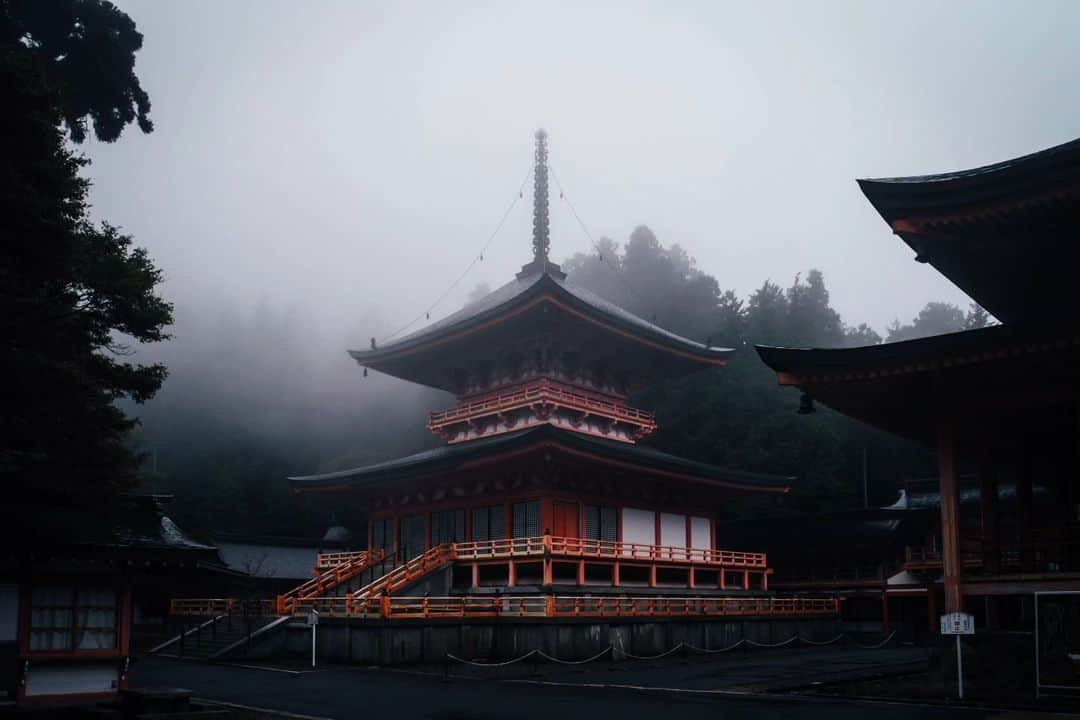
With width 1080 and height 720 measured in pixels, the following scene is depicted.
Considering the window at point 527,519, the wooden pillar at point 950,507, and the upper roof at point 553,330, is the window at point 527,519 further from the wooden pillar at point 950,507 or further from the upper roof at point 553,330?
the wooden pillar at point 950,507

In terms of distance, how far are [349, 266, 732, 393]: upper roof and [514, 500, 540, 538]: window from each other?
785 centimetres

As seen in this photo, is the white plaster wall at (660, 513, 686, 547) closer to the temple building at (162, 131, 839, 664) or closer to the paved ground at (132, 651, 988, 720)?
the temple building at (162, 131, 839, 664)

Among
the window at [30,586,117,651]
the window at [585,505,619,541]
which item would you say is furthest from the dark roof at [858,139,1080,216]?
the window at [585,505,619,541]

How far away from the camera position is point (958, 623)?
17.0 m

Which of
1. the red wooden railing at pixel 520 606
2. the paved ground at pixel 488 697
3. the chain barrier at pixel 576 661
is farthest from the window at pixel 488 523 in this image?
the paved ground at pixel 488 697

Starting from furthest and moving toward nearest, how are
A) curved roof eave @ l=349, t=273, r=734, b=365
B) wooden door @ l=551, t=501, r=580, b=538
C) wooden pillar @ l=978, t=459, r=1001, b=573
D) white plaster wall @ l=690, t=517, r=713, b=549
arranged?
1. white plaster wall @ l=690, t=517, r=713, b=549
2. curved roof eave @ l=349, t=273, r=734, b=365
3. wooden door @ l=551, t=501, r=580, b=538
4. wooden pillar @ l=978, t=459, r=1001, b=573

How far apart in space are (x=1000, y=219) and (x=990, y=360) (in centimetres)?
245

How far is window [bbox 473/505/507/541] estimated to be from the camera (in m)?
38.9

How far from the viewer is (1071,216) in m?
16.9

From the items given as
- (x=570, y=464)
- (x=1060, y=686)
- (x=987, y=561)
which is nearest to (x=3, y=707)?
(x=1060, y=686)

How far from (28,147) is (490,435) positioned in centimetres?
2910

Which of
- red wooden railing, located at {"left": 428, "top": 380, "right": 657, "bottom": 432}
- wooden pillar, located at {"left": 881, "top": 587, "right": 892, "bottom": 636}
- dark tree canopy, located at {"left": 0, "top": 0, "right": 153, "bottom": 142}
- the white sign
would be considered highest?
dark tree canopy, located at {"left": 0, "top": 0, "right": 153, "bottom": 142}

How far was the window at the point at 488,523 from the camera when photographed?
38938 mm

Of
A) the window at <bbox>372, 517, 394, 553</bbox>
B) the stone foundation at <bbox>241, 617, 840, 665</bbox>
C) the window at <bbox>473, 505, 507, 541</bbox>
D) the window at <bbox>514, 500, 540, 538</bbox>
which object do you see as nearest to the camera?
the stone foundation at <bbox>241, 617, 840, 665</bbox>
